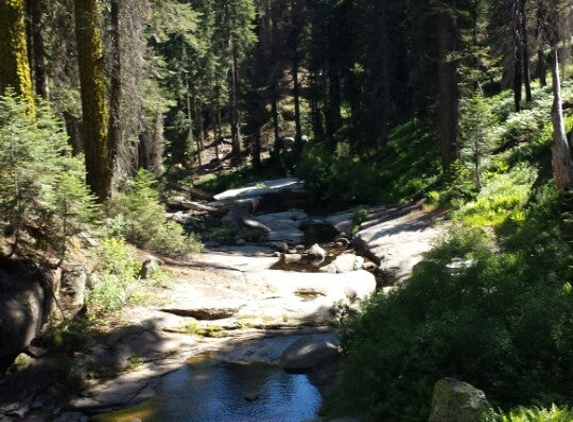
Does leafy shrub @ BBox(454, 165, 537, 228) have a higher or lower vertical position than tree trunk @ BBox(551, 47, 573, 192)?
lower

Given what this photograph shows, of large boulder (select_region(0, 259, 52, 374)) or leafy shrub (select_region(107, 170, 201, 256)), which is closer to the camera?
large boulder (select_region(0, 259, 52, 374))

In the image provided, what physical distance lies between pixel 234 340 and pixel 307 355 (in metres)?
2.03

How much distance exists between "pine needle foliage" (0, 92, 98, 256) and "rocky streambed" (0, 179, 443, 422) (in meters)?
2.29

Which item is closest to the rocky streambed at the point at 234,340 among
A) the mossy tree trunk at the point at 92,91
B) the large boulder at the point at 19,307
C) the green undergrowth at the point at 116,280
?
the green undergrowth at the point at 116,280

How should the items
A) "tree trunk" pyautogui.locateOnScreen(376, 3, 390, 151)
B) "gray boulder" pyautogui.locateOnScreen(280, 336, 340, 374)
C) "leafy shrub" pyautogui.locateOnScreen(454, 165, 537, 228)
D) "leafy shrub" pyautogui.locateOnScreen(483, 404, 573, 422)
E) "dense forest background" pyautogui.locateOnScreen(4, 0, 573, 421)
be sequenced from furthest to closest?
"tree trunk" pyautogui.locateOnScreen(376, 3, 390, 151), "leafy shrub" pyautogui.locateOnScreen(454, 165, 537, 228), "gray boulder" pyautogui.locateOnScreen(280, 336, 340, 374), "dense forest background" pyautogui.locateOnScreen(4, 0, 573, 421), "leafy shrub" pyautogui.locateOnScreen(483, 404, 573, 422)

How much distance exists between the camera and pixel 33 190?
9102 millimetres

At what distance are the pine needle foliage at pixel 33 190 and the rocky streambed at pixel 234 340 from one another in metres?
2.29

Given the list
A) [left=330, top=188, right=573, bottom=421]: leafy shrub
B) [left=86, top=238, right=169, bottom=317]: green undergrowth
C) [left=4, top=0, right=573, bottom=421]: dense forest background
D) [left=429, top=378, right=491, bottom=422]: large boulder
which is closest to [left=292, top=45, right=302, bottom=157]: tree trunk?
[left=4, top=0, right=573, bottom=421]: dense forest background

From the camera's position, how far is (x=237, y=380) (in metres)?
9.82

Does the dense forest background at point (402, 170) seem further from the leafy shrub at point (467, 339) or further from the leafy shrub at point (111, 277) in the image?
the leafy shrub at point (111, 277)

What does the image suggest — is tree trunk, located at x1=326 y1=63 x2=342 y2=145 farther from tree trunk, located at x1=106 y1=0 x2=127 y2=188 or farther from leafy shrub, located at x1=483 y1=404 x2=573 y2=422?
leafy shrub, located at x1=483 y1=404 x2=573 y2=422

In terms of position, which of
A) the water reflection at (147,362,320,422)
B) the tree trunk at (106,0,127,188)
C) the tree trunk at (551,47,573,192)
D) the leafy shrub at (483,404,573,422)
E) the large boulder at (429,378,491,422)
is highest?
the tree trunk at (106,0,127,188)

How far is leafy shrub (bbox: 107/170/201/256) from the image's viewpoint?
587 inches

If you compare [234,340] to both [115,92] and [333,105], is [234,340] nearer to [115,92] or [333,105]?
[115,92]
